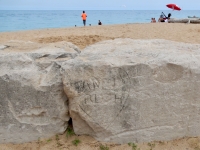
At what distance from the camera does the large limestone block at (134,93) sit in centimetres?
287

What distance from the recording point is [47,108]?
3.06m

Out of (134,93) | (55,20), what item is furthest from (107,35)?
(55,20)

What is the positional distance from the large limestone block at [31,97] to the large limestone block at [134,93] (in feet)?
0.62

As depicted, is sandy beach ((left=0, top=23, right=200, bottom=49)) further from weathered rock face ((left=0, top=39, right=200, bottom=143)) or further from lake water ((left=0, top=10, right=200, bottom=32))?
lake water ((left=0, top=10, right=200, bottom=32))

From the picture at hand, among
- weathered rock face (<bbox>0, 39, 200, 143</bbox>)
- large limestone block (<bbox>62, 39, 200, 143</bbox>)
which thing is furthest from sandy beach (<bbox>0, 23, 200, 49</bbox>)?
large limestone block (<bbox>62, 39, 200, 143</bbox>)

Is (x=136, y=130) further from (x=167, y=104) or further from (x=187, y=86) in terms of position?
(x=187, y=86)

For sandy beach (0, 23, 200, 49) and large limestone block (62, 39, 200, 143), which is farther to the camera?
sandy beach (0, 23, 200, 49)

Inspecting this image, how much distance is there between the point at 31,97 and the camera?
3.01 meters

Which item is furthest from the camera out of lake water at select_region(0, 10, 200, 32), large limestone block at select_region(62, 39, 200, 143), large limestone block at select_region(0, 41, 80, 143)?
lake water at select_region(0, 10, 200, 32)

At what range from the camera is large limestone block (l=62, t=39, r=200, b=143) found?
2.87m

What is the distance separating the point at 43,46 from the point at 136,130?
1757mm

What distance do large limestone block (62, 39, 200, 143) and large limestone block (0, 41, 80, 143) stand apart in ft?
0.62

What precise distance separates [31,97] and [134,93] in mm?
1186

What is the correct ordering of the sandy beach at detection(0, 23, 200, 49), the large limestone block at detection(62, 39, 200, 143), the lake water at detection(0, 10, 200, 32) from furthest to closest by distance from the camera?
the lake water at detection(0, 10, 200, 32) < the sandy beach at detection(0, 23, 200, 49) < the large limestone block at detection(62, 39, 200, 143)
